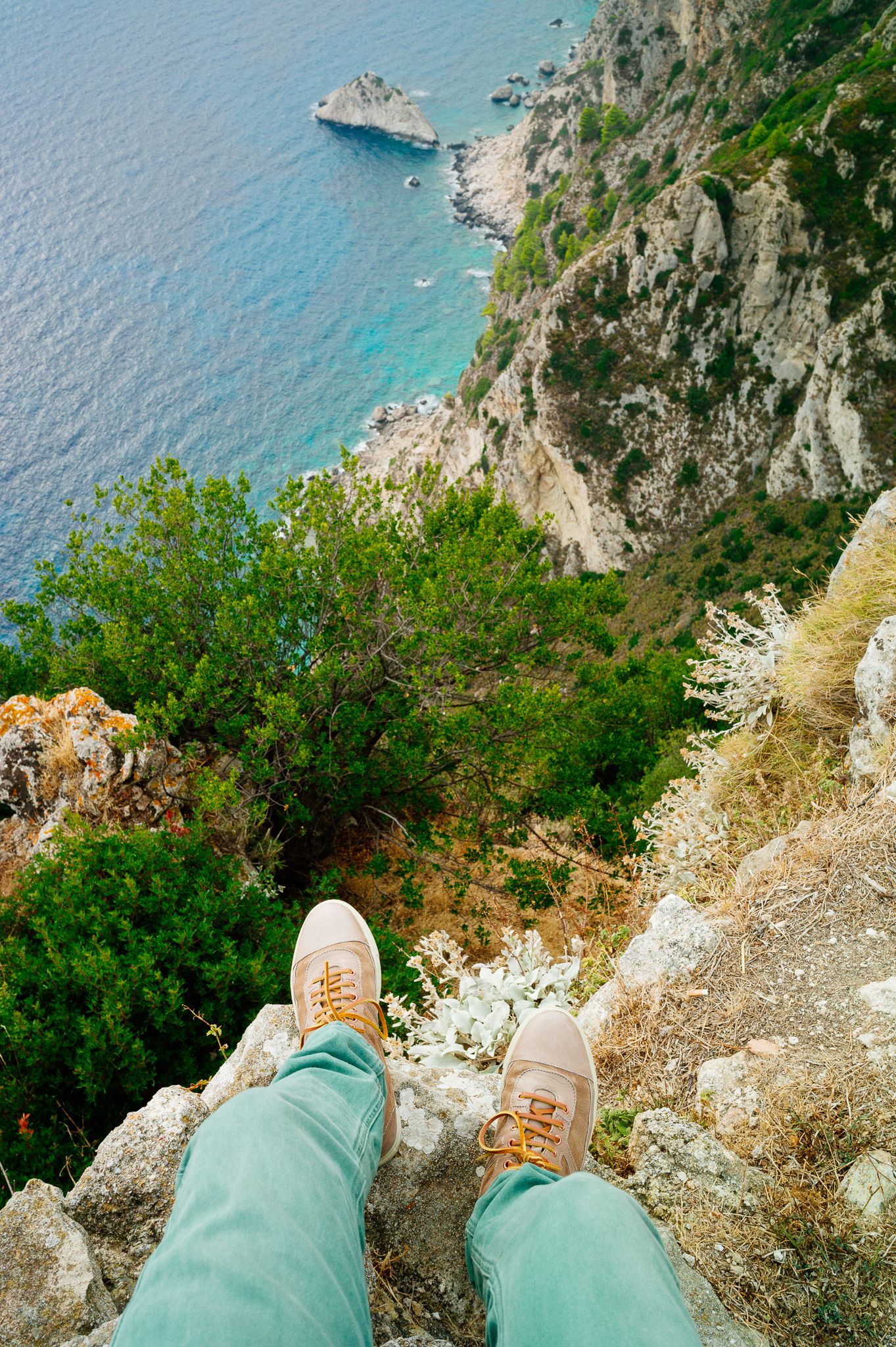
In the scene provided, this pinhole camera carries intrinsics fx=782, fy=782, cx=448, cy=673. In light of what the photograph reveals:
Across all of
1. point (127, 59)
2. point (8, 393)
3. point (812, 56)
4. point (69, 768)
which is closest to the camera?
point (69, 768)

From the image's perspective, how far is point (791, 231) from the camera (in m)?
43.9

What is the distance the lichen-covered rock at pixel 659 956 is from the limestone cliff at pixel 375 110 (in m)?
119

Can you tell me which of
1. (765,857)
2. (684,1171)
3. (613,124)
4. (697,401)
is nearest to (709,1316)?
(684,1171)

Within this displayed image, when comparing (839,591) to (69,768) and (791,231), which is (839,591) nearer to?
(69,768)

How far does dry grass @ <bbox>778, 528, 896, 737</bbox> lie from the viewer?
16.3 feet

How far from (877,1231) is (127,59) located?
135665 mm

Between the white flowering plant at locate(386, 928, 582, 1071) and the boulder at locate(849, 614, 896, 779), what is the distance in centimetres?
187

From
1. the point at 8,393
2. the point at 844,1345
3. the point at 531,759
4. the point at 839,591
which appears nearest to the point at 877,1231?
the point at 844,1345

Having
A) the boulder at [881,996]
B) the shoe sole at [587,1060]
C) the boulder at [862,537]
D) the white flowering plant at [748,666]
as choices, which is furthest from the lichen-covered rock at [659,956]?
the boulder at [862,537]

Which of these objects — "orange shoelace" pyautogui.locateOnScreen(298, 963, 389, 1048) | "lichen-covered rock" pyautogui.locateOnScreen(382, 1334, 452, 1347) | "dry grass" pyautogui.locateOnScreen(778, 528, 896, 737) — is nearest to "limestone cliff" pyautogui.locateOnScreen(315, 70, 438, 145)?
"dry grass" pyautogui.locateOnScreen(778, 528, 896, 737)

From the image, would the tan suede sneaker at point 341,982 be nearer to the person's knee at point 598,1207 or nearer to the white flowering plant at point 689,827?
the person's knee at point 598,1207

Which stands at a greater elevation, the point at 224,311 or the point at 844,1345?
the point at 224,311

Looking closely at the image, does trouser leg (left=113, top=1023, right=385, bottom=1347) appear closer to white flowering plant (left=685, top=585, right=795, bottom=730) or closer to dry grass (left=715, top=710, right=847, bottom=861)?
dry grass (left=715, top=710, right=847, bottom=861)

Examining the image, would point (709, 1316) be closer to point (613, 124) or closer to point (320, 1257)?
point (320, 1257)
